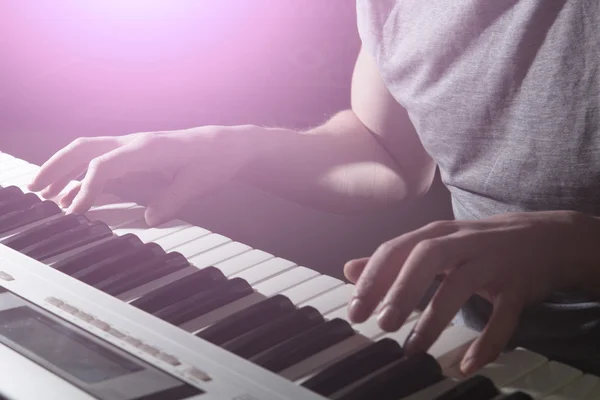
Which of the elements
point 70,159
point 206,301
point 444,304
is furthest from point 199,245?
point 444,304

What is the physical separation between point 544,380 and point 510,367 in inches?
1.0

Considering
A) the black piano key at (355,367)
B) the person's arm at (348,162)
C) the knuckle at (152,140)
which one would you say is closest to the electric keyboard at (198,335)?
the black piano key at (355,367)

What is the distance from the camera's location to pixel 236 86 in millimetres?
1283

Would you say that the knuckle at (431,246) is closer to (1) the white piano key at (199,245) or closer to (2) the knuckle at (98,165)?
(1) the white piano key at (199,245)

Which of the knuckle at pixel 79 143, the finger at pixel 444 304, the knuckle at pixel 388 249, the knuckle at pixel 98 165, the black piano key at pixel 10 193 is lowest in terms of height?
the black piano key at pixel 10 193

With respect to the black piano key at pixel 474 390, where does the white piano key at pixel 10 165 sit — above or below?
above

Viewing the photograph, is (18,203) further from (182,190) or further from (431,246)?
(431,246)

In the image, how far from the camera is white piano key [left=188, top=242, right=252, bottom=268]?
0.76m

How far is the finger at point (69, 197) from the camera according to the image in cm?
94

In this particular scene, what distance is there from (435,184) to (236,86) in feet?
1.23

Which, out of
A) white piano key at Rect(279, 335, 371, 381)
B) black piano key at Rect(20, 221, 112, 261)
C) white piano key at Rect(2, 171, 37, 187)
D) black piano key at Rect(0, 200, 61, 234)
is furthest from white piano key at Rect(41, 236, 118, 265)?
white piano key at Rect(279, 335, 371, 381)

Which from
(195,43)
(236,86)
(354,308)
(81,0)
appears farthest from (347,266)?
(81,0)

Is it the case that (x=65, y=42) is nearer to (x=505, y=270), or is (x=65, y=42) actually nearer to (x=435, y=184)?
(x=435, y=184)

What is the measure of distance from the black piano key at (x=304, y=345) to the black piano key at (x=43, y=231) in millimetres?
349
